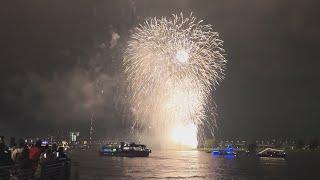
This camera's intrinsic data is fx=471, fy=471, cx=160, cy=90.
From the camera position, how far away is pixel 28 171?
19.8 meters

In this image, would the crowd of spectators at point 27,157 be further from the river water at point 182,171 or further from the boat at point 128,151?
the boat at point 128,151

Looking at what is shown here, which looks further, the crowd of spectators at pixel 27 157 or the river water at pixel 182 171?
the river water at pixel 182 171

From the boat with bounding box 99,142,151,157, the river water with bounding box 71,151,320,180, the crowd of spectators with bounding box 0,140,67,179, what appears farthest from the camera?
the boat with bounding box 99,142,151,157

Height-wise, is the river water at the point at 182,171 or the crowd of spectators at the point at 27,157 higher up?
the crowd of spectators at the point at 27,157

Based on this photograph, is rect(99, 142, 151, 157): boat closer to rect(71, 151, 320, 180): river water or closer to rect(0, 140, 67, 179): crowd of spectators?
rect(71, 151, 320, 180): river water

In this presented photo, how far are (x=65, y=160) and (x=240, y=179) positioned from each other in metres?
38.0

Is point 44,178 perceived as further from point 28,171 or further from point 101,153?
point 101,153

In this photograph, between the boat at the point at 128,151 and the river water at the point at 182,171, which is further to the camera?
the boat at the point at 128,151

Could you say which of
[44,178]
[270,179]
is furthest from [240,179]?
[44,178]

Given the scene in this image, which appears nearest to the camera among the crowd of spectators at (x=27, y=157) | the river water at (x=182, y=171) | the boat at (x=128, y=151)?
the crowd of spectators at (x=27, y=157)

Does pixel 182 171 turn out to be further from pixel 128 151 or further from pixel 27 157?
pixel 128 151

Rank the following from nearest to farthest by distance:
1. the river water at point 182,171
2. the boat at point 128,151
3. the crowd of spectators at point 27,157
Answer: the crowd of spectators at point 27,157 < the river water at point 182,171 < the boat at point 128,151

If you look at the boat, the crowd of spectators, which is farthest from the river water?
the boat

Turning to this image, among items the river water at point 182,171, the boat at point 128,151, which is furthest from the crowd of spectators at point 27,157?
the boat at point 128,151
